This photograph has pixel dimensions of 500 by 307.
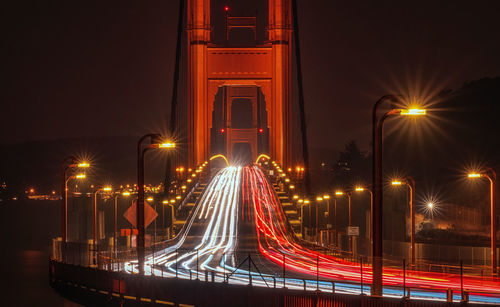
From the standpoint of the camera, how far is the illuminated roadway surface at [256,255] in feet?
63.6

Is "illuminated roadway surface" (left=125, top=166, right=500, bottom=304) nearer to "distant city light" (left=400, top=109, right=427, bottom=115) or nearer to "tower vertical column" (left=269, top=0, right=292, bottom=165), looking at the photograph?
"distant city light" (left=400, top=109, right=427, bottom=115)

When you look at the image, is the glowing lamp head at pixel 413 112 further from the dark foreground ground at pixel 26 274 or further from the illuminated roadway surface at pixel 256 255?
the dark foreground ground at pixel 26 274

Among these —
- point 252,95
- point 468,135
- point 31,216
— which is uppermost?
point 252,95

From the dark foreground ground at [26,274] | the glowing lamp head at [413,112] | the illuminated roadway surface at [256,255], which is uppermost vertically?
the glowing lamp head at [413,112]

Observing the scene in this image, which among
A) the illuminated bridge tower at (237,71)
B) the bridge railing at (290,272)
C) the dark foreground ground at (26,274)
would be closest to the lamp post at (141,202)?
the bridge railing at (290,272)

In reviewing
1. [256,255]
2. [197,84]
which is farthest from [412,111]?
[197,84]

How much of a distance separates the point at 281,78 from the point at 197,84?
26.3 feet

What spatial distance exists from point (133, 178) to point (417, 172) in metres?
66.5

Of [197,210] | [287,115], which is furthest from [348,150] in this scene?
[197,210]

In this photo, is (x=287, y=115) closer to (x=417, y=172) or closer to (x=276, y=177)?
(x=276, y=177)

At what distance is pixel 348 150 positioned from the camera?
13488cm

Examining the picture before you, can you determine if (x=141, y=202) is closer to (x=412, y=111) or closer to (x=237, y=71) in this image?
(x=412, y=111)

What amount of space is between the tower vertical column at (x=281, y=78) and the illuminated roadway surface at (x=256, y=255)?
451cm

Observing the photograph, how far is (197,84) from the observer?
250 feet
